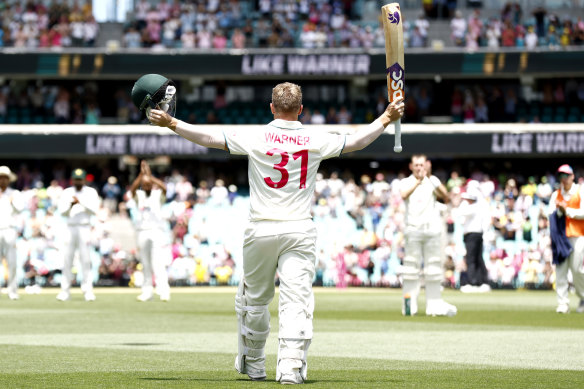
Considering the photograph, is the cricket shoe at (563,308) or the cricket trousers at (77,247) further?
the cricket trousers at (77,247)

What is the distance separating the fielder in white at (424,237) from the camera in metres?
16.9

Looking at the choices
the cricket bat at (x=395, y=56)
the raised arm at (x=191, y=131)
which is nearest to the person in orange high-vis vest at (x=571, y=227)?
the cricket bat at (x=395, y=56)

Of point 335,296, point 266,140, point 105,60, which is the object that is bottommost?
point 335,296

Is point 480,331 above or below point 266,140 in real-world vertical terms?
below

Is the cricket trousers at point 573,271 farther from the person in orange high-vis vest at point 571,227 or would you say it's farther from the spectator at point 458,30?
the spectator at point 458,30

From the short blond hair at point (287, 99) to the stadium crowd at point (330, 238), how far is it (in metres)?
19.4

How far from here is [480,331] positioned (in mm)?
13984

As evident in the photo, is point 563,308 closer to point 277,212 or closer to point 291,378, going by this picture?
point 277,212

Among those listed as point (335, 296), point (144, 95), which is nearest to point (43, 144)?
point (335, 296)

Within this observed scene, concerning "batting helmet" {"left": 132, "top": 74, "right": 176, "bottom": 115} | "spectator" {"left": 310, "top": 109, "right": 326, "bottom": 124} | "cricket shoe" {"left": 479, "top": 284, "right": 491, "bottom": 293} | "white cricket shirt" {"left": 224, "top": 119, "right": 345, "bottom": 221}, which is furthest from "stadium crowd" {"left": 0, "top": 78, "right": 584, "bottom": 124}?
"white cricket shirt" {"left": 224, "top": 119, "right": 345, "bottom": 221}

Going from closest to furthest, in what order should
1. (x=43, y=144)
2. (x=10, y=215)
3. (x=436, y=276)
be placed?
(x=436, y=276) → (x=10, y=215) → (x=43, y=144)

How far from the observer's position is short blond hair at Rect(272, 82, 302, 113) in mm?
8750

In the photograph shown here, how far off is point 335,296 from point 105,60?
2049 cm

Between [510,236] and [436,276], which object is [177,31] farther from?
[436,276]
